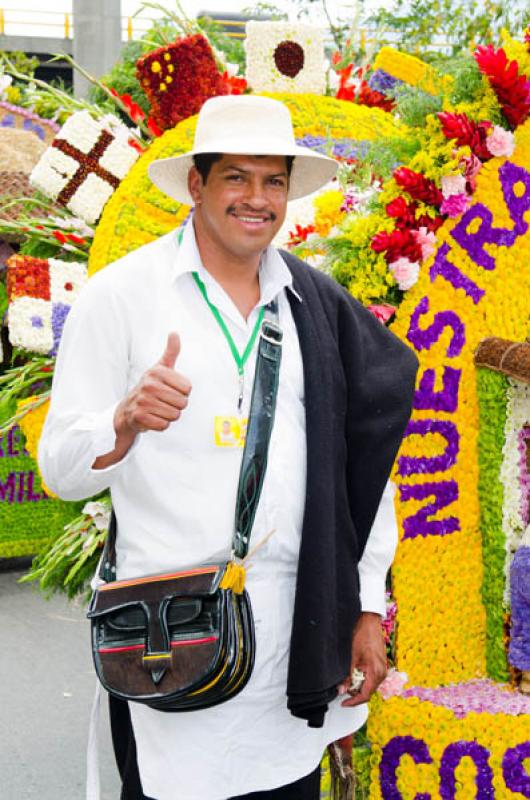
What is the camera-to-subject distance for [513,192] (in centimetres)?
306

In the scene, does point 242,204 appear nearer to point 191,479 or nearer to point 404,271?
point 191,479

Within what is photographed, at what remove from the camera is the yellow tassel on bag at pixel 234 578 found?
1.97m

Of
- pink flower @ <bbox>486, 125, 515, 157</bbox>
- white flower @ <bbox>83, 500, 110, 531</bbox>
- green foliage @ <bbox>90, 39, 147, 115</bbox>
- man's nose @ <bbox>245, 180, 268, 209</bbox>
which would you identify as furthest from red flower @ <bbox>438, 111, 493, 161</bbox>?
green foliage @ <bbox>90, 39, 147, 115</bbox>

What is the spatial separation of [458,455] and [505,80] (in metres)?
1.00

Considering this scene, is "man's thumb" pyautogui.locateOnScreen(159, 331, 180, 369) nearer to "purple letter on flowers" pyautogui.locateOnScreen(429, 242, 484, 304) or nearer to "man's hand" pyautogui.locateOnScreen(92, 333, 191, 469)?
"man's hand" pyautogui.locateOnScreen(92, 333, 191, 469)

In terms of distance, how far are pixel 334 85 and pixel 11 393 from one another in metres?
1.84

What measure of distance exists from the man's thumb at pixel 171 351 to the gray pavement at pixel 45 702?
2284 mm

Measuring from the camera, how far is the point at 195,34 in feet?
13.7

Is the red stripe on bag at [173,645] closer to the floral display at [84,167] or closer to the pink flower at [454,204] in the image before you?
the pink flower at [454,204]

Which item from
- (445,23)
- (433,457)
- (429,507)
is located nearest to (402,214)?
(433,457)

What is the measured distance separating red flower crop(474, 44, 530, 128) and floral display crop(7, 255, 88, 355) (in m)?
1.64

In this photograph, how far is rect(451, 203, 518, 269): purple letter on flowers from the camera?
305 cm

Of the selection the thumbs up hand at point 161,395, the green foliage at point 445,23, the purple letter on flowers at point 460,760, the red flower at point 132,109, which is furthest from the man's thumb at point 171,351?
the green foliage at point 445,23

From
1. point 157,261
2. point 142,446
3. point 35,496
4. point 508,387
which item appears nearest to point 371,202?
point 508,387
